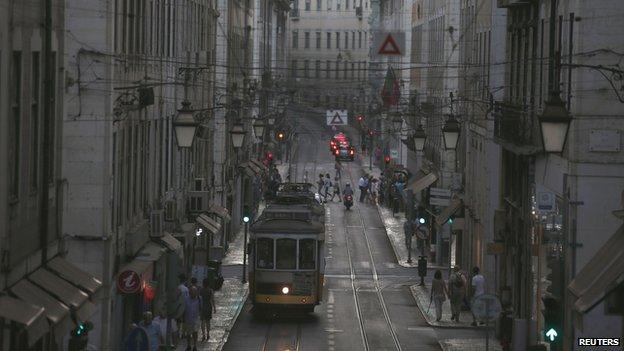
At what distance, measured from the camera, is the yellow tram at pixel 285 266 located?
138ft

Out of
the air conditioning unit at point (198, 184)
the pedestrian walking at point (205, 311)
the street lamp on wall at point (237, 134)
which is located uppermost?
the street lamp on wall at point (237, 134)

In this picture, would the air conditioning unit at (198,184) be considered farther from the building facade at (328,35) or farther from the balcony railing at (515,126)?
the building facade at (328,35)

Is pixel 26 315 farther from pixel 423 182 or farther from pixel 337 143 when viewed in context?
pixel 337 143

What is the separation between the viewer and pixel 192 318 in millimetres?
35469

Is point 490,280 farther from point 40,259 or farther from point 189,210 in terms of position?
point 40,259

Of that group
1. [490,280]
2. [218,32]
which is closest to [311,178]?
[218,32]

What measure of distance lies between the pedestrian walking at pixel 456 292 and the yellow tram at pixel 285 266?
3614mm

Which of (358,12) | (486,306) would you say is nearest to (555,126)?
(486,306)

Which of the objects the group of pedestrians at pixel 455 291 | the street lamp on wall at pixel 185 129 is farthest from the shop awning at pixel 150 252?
the group of pedestrians at pixel 455 291

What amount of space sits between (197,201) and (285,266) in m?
8.61

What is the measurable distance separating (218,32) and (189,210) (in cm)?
1750

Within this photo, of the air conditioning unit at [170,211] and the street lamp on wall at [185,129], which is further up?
the street lamp on wall at [185,129]

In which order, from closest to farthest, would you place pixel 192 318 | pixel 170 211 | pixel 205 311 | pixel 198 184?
pixel 192 318
pixel 205 311
pixel 170 211
pixel 198 184

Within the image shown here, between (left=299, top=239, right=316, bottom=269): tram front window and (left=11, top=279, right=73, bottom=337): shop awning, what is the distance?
70.3 ft
